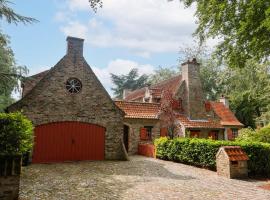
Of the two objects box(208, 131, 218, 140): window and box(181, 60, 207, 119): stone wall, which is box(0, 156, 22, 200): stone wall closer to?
box(181, 60, 207, 119): stone wall

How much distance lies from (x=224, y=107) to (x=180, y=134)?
1202 cm

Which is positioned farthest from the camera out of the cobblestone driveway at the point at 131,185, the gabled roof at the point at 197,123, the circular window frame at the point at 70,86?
the gabled roof at the point at 197,123

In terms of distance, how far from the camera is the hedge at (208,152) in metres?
14.3

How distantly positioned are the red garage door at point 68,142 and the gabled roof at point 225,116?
60.3 ft

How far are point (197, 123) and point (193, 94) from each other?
3.13 m

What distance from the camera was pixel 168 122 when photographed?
23.9 m

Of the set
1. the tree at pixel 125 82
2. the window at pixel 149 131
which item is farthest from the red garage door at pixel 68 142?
the tree at pixel 125 82

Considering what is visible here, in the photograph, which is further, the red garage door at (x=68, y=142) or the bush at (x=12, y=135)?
the red garage door at (x=68, y=142)

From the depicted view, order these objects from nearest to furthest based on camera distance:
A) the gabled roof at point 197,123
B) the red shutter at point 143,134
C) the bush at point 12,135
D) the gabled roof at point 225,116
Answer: the bush at point 12,135
the red shutter at point 143,134
the gabled roof at point 197,123
the gabled roof at point 225,116

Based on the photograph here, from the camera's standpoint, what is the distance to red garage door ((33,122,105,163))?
57.7ft

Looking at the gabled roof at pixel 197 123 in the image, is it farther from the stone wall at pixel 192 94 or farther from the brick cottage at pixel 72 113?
the brick cottage at pixel 72 113

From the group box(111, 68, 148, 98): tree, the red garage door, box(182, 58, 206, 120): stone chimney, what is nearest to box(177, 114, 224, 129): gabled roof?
box(182, 58, 206, 120): stone chimney

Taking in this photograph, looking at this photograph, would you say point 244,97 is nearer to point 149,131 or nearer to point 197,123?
point 197,123

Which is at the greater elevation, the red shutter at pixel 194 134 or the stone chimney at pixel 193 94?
the stone chimney at pixel 193 94
